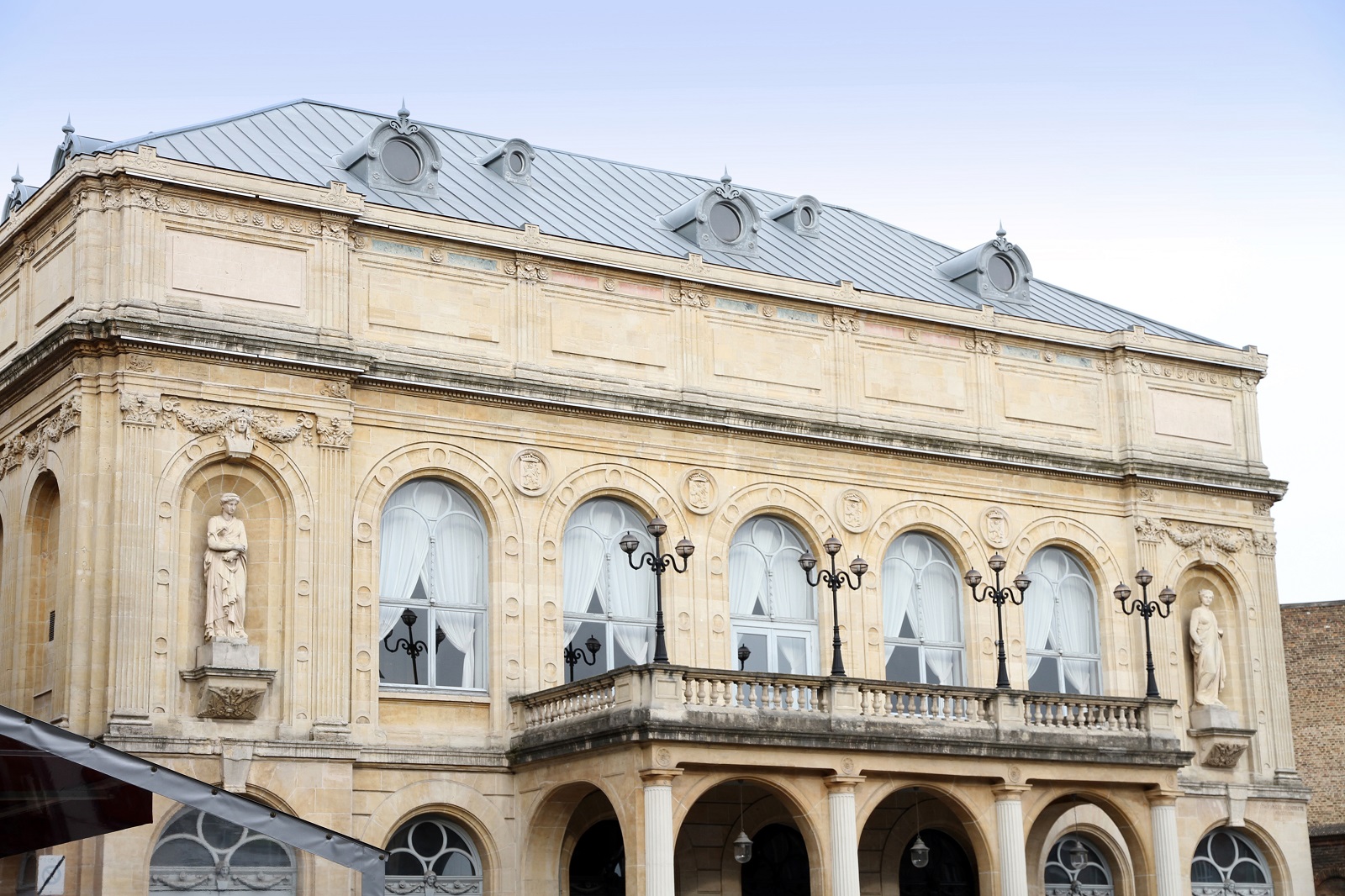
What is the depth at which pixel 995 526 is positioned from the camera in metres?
39.3

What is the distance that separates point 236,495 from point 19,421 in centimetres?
482

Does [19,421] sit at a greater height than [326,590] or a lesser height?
greater

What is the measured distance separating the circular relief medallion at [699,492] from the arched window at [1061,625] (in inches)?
308

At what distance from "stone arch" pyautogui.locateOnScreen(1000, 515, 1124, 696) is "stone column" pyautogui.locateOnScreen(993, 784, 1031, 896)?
24.0 feet

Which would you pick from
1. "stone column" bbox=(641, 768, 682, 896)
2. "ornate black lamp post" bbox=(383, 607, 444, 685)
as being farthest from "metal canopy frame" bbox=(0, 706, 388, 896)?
"ornate black lamp post" bbox=(383, 607, 444, 685)

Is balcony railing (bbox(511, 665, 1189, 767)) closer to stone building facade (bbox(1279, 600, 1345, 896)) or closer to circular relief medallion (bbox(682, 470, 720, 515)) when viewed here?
circular relief medallion (bbox(682, 470, 720, 515))

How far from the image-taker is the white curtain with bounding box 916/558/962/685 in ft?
126

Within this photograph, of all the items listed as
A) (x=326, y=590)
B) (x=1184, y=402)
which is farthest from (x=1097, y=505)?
(x=326, y=590)

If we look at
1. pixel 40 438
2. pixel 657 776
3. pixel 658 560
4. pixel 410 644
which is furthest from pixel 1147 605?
pixel 40 438

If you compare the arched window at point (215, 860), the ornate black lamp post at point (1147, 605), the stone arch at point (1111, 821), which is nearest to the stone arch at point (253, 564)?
the arched window at point (215, 860)

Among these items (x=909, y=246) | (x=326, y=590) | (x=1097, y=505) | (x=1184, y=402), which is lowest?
(x=326, y=590)

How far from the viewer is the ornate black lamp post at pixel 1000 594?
35000 mm

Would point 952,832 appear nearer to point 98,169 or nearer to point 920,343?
point 920,343

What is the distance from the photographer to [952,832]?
3791cm
